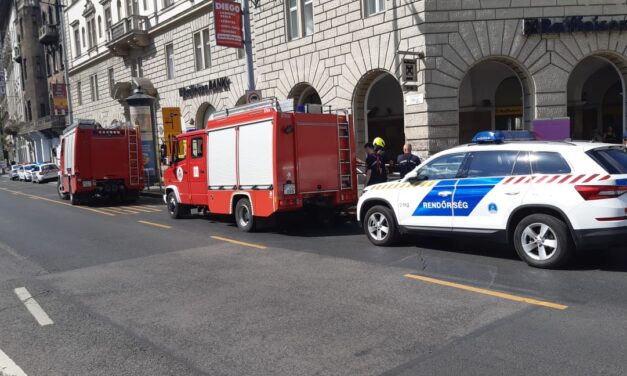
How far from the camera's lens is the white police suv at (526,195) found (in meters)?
6.42

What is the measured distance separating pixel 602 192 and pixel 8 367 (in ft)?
21.5

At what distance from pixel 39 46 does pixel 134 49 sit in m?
36.0

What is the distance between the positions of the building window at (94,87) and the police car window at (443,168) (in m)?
39.6

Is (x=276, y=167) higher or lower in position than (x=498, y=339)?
higher

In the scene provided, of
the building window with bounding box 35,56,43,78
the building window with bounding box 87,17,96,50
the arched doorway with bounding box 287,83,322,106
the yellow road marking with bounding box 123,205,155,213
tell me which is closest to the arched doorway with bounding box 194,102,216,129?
the arched doorway with bounding box 287,83,322,106

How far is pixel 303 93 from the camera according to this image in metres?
21.8

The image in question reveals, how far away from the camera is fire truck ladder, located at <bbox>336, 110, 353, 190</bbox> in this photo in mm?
11422

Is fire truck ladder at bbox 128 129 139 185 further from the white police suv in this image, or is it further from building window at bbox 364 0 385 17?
the white police suv

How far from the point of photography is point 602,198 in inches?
252

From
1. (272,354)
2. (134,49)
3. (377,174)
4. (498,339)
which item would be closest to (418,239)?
(377,174)

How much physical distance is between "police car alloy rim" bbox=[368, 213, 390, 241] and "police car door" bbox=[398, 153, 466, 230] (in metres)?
0.43

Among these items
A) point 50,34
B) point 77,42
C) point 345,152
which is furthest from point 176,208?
point 50,34

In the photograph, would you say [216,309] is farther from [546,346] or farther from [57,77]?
[57,77]

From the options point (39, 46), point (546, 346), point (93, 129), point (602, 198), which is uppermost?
point (39, 46)
